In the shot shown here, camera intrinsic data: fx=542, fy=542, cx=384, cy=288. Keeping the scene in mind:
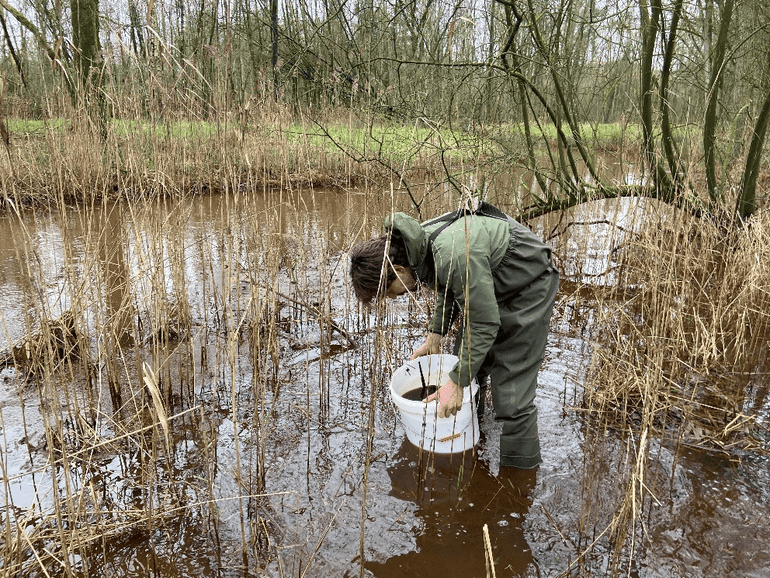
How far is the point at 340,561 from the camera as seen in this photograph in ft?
6.67

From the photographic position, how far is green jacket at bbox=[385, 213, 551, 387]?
203 cm

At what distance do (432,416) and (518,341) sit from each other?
483 mm

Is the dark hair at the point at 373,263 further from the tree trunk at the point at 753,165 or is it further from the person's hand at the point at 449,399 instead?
the tree trunk at the point at 753,165

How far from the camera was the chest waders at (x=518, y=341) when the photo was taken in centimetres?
224

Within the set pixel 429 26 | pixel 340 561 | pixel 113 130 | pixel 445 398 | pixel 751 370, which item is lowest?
pixel 340 561

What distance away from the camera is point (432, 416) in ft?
7.45

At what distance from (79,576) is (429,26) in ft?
19.0

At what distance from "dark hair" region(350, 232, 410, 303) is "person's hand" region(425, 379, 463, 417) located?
478 mm

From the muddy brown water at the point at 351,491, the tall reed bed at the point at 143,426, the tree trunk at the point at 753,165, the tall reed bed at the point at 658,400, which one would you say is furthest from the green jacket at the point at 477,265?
the tree trunk at the point at 753,165

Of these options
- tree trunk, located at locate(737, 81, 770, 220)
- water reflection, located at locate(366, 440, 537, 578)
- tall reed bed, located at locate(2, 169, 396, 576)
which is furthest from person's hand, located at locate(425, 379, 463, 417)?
tree trunk, located at locate(737, 81, 770, 220)

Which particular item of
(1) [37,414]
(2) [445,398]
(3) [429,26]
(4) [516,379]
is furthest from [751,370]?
(3) [429,26]

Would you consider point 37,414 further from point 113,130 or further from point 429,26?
point 429,26

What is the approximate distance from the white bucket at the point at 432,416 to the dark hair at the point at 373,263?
38 cm

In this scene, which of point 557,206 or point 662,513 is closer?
point 662,513
